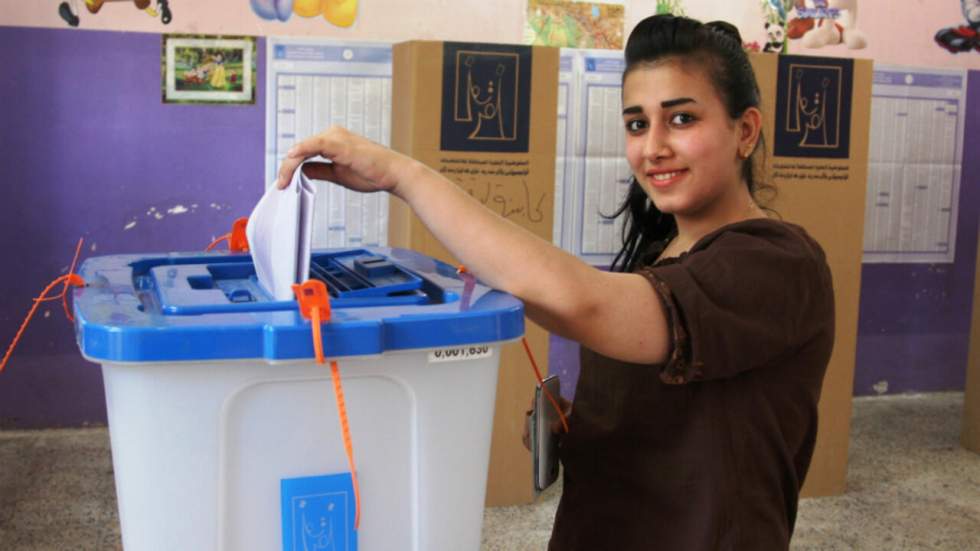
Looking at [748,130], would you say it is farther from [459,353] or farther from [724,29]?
[459,353]

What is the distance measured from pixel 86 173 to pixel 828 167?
176cm

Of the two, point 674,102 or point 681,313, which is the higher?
point 674,102

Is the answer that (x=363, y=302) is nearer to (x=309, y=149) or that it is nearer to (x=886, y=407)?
(x=309, y=149)

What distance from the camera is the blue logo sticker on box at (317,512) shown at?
2.36 ft

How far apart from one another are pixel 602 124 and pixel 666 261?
5.95 feet

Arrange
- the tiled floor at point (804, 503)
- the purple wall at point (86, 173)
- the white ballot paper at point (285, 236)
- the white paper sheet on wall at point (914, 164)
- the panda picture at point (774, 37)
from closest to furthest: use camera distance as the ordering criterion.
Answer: the white ballot paper at point (285, 236) < the tiled floor at point (804, 503) < the purple wall at point (86, 173) < the panda picture at point (774, 37) < the white paper sheet on wall at point (914, 164)

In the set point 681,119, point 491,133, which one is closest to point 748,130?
point 681,119

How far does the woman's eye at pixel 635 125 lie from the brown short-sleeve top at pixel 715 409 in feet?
0.43

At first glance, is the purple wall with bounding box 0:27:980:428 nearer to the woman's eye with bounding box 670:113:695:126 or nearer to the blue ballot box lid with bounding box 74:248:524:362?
the blue ballot box lid with bounding box 74:248:524:362

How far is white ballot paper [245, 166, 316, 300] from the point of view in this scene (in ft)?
2.50

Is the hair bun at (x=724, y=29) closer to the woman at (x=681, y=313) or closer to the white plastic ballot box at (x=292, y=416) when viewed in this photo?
the woman at (x=681, y=313)

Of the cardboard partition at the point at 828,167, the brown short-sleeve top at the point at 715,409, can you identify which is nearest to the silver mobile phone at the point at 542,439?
the brown short-sleeve top at the point at 715,409

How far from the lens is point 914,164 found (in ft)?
10.3

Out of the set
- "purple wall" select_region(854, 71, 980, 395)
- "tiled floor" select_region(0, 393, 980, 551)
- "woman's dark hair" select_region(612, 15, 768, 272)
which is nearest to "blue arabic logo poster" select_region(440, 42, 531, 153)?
"tiled floor" select_region(0, 393, 980, 551)
